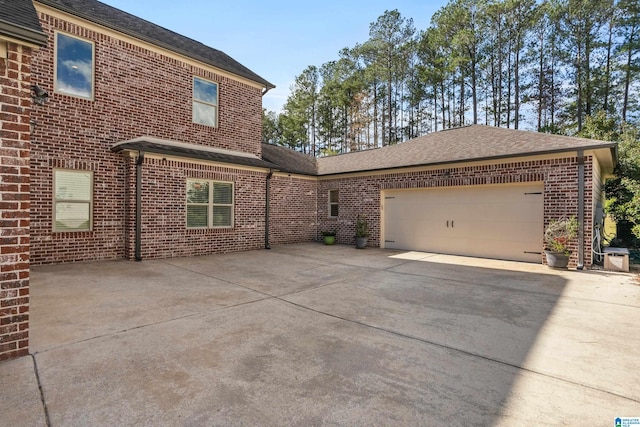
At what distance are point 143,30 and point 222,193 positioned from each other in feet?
17.6

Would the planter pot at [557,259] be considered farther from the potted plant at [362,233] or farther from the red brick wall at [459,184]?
the potted plant at [362,233]

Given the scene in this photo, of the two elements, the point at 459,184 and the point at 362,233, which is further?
the point at 362,233

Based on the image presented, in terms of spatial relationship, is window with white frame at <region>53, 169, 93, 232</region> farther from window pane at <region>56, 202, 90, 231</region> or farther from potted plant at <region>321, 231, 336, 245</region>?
potted plant at <region>321, 231, 336, 245</region>

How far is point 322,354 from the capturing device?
116 inches

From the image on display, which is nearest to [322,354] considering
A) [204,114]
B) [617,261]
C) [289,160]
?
[617,261]

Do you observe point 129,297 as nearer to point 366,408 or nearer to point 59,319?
point 59,319

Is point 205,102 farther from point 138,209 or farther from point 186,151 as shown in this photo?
point 138,209

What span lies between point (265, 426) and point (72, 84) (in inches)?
368

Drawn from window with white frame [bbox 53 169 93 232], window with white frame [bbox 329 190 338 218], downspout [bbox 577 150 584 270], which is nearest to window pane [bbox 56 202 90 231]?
window with white frame [bbox 53 169 93 232]

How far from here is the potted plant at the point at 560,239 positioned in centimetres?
748

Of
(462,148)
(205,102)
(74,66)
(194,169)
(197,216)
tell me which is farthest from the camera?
(462,148)

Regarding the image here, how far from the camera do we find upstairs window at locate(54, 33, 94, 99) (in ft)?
24.3

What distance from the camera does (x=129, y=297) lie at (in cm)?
474

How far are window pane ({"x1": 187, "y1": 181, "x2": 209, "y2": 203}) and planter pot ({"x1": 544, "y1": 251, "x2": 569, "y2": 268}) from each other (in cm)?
964
